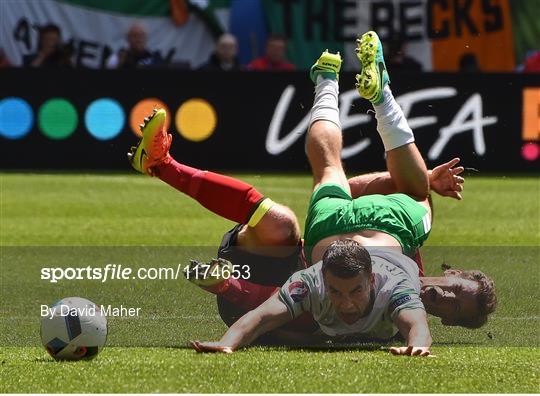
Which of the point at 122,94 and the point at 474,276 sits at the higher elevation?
the point at 474,276

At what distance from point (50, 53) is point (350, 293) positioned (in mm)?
12879

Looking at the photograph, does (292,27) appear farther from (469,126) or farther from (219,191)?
(219,191)

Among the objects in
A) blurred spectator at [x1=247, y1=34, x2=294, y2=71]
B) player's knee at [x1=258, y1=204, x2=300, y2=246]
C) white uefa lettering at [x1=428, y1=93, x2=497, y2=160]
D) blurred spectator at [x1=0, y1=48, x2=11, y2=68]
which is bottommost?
white uefa lettering at [x1=428, y1=93, x2=497, y2=160]

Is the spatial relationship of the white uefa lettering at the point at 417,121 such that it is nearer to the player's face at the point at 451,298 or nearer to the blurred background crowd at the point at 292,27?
the blurred background crowd at the point at 292,27

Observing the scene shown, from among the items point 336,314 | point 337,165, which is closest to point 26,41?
point 337,165

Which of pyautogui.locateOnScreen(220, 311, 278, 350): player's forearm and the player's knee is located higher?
the player's knee

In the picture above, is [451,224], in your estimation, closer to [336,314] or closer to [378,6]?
[336,314]

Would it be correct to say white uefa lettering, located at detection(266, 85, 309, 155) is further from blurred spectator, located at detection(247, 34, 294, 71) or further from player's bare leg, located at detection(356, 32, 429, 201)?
player's bare leg, located at detection(356, 32, 429, 201)

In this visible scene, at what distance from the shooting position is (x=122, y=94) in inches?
746

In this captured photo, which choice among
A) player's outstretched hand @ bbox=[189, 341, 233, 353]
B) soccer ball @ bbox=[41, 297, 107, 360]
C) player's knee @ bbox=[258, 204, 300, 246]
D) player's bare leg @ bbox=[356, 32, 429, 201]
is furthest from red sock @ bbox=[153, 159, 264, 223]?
soccer ball @ bbox=[41, 297, 107, 360]

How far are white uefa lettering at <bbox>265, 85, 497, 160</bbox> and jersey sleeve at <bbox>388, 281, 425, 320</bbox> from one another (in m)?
11.3

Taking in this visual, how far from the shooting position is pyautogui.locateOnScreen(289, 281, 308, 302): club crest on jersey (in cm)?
785

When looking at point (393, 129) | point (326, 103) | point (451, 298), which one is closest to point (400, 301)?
point (451, 298)

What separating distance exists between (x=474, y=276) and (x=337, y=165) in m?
1.45
